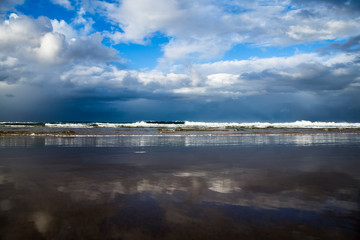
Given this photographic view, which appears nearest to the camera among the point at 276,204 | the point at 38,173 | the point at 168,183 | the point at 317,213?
the point at 317,213

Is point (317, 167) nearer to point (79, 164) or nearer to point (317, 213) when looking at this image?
point (317, 213)

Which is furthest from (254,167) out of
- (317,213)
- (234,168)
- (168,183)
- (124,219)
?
(124,219)

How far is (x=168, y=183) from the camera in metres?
7.98

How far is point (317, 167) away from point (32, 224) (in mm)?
10512

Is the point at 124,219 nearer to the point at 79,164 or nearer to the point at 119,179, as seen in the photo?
the point at 119,179

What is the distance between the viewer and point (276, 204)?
595cm

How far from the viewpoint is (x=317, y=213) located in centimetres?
538

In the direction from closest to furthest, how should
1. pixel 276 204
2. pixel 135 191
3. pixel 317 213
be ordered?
1. pixel 317 213
2. pixel 276 204
3. pixel 135 191

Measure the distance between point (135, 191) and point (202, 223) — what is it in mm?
2771

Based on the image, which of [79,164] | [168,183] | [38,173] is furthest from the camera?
[79,164]

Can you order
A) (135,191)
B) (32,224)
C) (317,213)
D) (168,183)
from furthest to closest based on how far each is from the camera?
(168,183) < (135,191) < (317,213) < (32,224)

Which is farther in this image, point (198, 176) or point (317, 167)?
point (317, 167)

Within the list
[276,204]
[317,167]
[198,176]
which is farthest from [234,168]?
[276,204]

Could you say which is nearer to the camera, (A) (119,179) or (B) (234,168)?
(A) (119,179)
